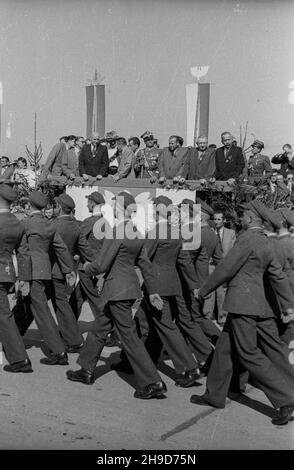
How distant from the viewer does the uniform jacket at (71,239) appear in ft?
25.3

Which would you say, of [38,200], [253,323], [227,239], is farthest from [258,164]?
[253,323]

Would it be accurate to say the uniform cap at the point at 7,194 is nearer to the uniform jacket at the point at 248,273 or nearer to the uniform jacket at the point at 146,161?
the uniform jacket at the point at 248,273

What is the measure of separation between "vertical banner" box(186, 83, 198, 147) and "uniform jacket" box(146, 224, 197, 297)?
241 inches

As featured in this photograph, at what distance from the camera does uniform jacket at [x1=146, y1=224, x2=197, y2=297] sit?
678cm

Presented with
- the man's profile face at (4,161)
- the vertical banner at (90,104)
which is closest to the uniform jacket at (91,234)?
the vertical banner at (90,104)

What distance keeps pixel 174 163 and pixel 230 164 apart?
878 mm

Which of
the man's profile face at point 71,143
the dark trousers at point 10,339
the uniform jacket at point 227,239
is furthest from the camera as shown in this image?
the man's profile face at point 71,143

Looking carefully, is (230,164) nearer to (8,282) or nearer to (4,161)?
(8,282)

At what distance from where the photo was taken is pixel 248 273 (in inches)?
225

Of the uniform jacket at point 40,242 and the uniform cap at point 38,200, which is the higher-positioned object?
the uniform cap at point 38,200

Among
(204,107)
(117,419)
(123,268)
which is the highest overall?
(204,107)

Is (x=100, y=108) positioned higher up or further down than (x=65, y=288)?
higher up

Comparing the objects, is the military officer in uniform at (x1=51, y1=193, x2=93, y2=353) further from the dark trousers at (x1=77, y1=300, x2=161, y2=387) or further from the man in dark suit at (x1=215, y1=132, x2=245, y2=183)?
the man in dark suit at (x1=215, y1=132, x2=245, y2=183)

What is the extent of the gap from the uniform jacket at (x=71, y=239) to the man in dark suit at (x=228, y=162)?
12.0ft
